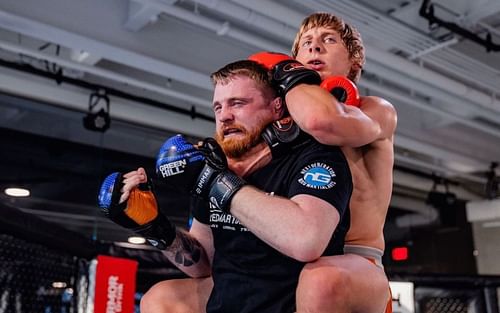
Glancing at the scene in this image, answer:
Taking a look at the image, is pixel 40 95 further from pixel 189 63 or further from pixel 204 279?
pixel 204 279

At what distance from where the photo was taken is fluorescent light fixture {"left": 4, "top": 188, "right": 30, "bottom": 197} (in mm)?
5363

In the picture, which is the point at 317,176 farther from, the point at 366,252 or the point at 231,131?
the point at 366,252

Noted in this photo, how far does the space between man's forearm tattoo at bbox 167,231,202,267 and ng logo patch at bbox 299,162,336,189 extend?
488mm

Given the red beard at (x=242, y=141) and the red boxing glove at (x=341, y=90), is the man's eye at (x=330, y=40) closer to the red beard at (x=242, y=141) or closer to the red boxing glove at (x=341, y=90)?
the red boxing glove at (x=341, y=90)

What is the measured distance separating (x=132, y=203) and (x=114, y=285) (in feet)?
4.52

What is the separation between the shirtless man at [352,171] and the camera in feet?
4.56

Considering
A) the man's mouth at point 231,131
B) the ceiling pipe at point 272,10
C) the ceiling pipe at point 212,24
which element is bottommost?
the man's mouth at point 231,131

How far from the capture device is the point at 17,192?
5.45 metres

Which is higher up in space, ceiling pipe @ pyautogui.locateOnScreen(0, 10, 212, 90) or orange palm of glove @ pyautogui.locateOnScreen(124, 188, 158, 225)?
ceiling pipe @ pyautogui.locateOnScreen(0, 10, 212, 90)

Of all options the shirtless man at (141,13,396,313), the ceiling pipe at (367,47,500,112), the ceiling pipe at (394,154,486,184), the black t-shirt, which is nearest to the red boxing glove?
the shirtless man at (141,13,396,313)

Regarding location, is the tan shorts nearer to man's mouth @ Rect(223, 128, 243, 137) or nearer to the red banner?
man's mouth @ Rect(223, 128, 243, 137)

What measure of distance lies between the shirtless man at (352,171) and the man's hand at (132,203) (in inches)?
7.8

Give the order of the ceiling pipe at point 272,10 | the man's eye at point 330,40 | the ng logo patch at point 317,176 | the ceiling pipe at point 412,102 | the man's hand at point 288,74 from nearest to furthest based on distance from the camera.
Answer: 1. the ng logo patch at point 317,176
2. the man's hand at point 288,74
3. the man's eye at point 330,40
4. the ceiling pipe at point 272,10
5. the ceiling pipe at point 412,102

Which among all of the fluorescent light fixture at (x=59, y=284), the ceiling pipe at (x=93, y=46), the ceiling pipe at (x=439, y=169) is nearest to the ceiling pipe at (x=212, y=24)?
the ceiling pipe at (x=93, y=46)
